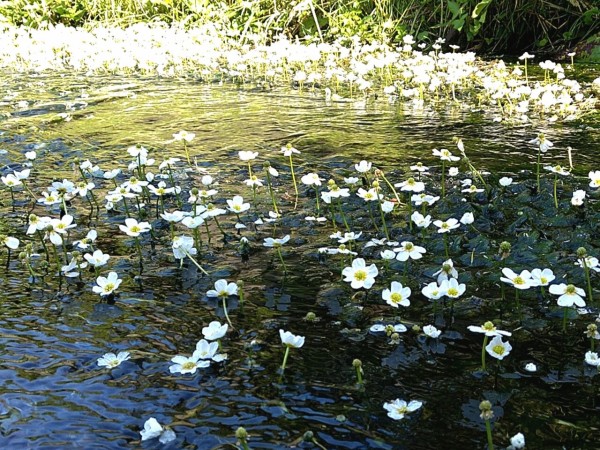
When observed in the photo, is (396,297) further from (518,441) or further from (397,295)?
(518,441)

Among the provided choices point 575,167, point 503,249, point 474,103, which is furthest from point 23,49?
point 503,249

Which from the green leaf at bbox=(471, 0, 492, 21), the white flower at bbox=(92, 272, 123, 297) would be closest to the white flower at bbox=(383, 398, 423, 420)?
the white flower at bbox=(92, 272, 123, 297)

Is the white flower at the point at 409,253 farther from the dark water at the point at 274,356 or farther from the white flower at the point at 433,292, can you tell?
the white flower at the point at 433,292

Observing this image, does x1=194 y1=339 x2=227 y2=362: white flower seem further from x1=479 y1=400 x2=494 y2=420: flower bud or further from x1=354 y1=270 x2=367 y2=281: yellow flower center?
x1=479 y1=400 x2=494 y2=420: flower bud

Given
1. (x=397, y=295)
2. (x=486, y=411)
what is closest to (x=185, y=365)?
(x=397, y=295)

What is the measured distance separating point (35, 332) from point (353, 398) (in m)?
1.02

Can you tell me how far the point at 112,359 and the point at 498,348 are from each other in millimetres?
1050

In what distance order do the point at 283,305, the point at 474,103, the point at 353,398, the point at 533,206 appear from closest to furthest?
the point at 353,398 < the point at 283,305 < the point at 533,206 < the point at 474,103

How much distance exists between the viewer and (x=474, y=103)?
18.8 ft

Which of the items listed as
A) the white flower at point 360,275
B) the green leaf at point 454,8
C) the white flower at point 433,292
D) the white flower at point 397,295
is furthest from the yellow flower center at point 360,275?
the green leaf at point 454,8

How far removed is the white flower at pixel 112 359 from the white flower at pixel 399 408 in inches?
29.1

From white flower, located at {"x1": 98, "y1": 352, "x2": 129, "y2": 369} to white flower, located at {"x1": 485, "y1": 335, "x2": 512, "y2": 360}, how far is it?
0.99 m

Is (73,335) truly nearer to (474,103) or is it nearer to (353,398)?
(353,398)

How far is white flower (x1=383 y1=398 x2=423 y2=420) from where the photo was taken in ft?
5.36
